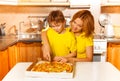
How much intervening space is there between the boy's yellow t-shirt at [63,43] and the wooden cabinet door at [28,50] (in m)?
1.02

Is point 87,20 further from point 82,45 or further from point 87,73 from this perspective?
point 87,73

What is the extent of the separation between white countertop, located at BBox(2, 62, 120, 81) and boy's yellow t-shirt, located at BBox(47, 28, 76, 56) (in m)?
0.27

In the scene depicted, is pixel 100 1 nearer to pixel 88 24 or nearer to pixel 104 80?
pixel 88 24

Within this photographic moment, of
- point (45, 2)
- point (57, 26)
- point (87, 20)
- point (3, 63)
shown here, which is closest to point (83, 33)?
point (87, 20)

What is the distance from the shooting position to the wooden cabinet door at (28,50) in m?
2.90

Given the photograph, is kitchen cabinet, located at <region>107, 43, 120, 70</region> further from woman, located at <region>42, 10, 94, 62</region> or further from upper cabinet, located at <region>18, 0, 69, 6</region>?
woman, located at <region>42, 10, 94, 62</region>

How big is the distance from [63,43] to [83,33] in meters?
0.20

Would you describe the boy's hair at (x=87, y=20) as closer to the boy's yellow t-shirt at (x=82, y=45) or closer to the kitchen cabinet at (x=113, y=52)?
the boy's yellow t-shirt at (x=82, y=45)

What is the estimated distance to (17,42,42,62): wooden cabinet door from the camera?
2.90 meters

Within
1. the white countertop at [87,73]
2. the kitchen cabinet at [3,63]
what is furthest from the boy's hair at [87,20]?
the kitchen cabinet at [3,63]

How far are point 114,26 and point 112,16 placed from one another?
239 millimetres

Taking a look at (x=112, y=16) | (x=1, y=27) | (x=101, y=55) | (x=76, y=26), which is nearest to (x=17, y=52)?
(x=1, y=27)

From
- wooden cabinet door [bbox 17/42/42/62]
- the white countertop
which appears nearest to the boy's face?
the white countertop

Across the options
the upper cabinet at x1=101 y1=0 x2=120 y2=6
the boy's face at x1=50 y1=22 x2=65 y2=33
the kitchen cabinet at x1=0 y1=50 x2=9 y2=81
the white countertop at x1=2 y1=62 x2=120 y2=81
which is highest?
the upper cabinet at x1=101 y1=0 x2=120 y2=6
